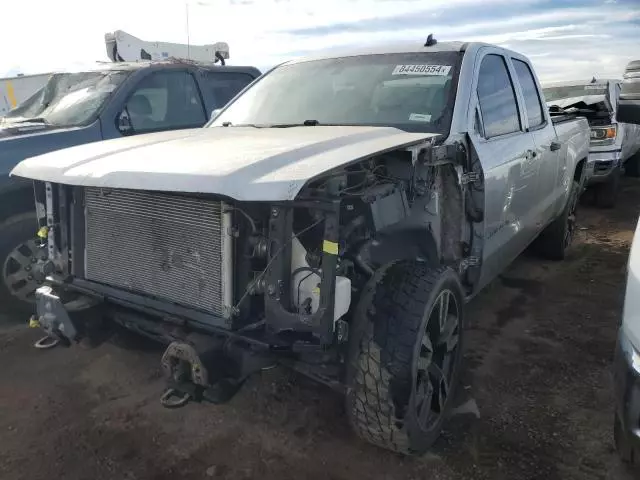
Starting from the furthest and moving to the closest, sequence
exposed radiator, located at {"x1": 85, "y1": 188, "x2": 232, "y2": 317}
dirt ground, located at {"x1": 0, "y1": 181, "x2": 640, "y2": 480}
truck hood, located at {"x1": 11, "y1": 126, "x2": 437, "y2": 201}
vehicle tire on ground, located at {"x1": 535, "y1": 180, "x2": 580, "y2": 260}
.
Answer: vehicle tire on ground, located at {"x1": 535, "y1": 180, "x2": 580, "y2": 260} < dirt ground, located at {"x1": 0, "y1": 181, "x2": 640, "y2": 480} < exposed radiator, located at {"x1": 85, "y1": 188, "x2": 232, "y2": 317} < truck hood, located at {"x1": 11, "y1": 126, "x2": 437, "y2": 201}

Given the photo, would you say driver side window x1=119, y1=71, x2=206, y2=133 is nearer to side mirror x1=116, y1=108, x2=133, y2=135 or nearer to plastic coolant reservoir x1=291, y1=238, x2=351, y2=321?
side mirror x1=116, y1=108, x2=133, y2=135

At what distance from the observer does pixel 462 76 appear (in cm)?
348

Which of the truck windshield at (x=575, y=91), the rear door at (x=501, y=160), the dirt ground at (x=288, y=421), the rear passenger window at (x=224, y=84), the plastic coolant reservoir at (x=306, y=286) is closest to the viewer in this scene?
the plastic coolant reservoir at (x=306, y=286)

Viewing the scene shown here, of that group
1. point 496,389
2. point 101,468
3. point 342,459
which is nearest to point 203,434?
point 101,468

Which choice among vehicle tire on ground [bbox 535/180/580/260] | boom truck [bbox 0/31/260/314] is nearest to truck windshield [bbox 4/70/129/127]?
boom truck [bbox 0/31/260/314]

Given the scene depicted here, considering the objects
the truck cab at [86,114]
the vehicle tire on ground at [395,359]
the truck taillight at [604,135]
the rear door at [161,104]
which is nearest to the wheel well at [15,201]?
the truck cab at [86,114]

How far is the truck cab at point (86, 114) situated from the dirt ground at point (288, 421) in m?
0.65

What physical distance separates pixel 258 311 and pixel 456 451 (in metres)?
1.25

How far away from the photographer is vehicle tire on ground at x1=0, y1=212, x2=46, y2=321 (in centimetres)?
424

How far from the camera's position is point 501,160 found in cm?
361

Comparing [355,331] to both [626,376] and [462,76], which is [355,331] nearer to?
[626,376]

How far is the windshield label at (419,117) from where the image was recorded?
3.37 m

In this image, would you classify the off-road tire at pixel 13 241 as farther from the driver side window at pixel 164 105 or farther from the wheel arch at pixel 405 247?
the wheel arch at pixel 405 247

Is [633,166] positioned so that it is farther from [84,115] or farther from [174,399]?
[174,399]
